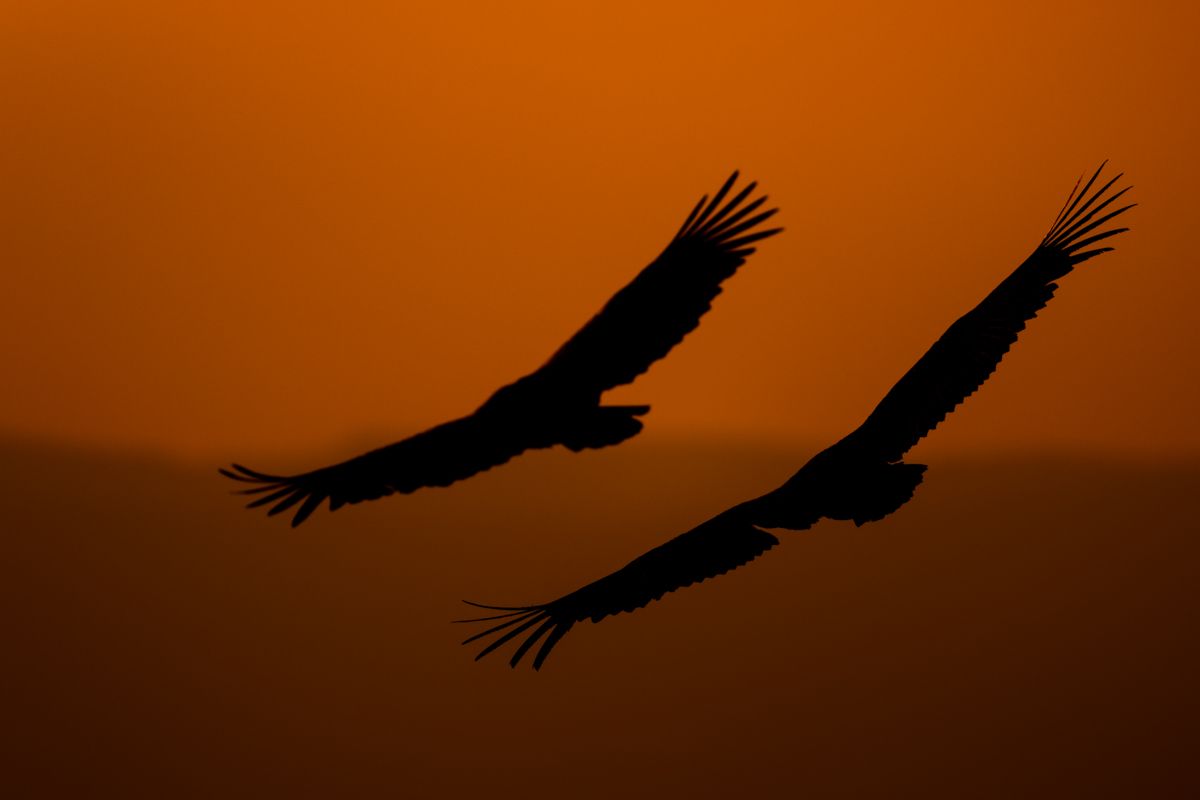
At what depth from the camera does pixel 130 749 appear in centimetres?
387

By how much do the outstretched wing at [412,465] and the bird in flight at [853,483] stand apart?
477 mm

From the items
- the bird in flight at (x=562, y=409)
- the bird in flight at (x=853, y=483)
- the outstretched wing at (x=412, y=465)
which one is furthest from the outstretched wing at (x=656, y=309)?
the bird in flight at (x=853, y=483)

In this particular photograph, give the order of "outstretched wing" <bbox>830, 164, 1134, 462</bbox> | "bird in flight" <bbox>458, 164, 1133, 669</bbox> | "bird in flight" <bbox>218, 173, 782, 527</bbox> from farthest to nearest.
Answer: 1. "outstretched wing" <bbox>830, 164, 1134, 462</bbox>
2. "bird in flight" <bbox>458, 164, 1133, 669</bbox>
3. "bird in flight" <bbox>218, 173, 782, 527</bbox>

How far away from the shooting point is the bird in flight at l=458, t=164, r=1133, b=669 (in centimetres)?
238

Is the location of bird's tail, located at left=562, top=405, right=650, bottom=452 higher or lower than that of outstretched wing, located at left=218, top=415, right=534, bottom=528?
lower

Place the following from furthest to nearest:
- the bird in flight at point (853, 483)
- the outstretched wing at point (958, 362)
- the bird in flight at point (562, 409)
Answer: the outstretched wing at point (958, 362) → the bird in flight at point (853, 483) → the bird in flight at point (562, 409)

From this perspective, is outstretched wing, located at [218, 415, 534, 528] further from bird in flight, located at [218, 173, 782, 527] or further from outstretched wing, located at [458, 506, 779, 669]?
outstretched wing, located at [458, 506, 779, 669]

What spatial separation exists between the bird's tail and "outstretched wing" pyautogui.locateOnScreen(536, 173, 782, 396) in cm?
3

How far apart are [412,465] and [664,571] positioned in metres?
0.78

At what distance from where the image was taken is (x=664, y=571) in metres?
2.53

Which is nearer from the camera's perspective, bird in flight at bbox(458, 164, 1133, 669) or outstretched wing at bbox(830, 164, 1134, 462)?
bird in flight at bbox(458, 164, 1133, 669)

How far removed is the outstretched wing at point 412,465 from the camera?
1852mm

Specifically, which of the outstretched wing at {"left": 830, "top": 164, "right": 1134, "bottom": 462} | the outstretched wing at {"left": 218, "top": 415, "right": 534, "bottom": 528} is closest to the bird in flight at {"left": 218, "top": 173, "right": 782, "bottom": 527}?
the outstretched wing at {"left": 218, "top": 415, "right": 534, "bottom": 528}

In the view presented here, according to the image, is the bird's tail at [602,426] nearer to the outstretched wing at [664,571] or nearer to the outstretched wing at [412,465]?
the outstretched wing at [412,465]
